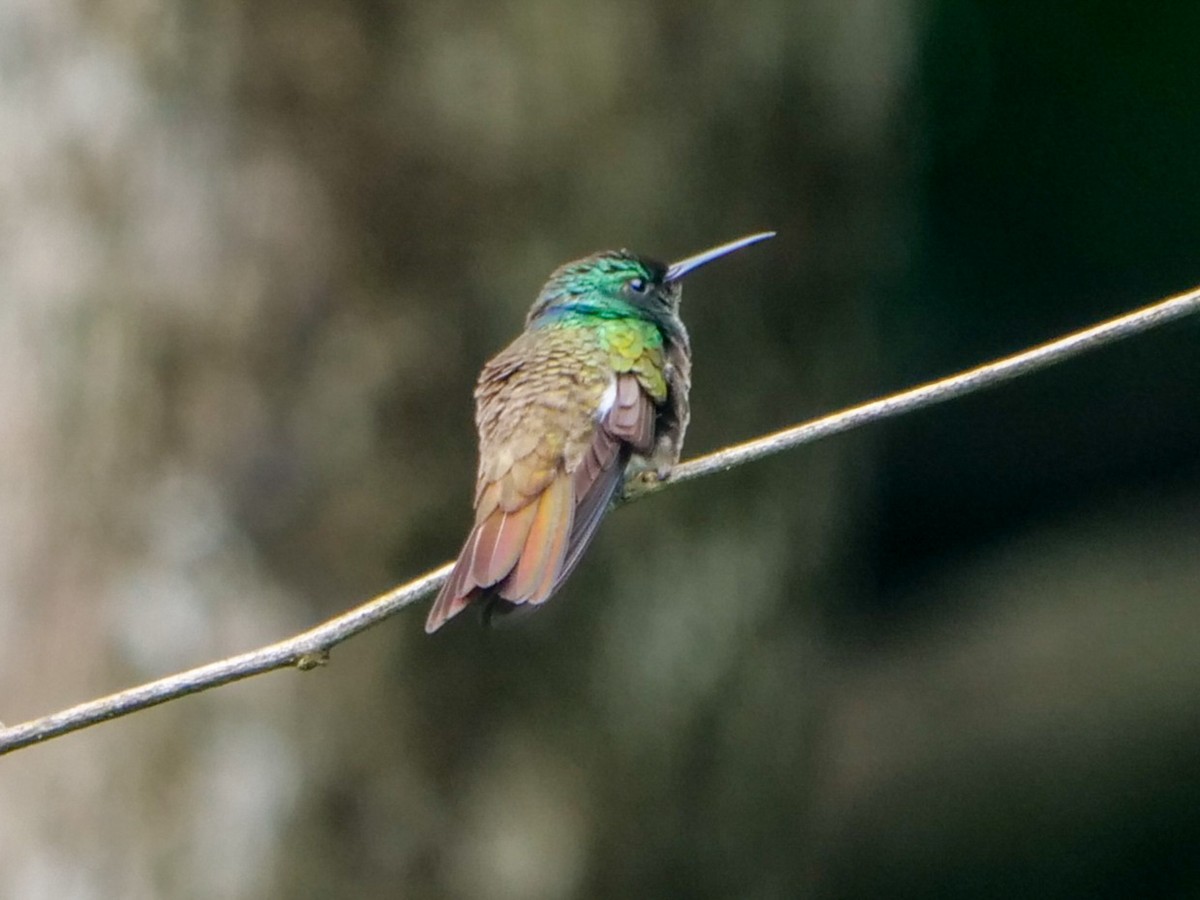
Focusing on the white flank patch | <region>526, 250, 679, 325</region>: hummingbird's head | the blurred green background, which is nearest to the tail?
the white flank patch

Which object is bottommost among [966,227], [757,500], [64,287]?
[757,500]

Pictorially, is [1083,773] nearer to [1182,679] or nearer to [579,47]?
[1182,679]

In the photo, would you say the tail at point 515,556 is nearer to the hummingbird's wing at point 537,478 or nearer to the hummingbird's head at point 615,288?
the hummingbird's wing at point 537,478

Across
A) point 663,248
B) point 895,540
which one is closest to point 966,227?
point 895,540

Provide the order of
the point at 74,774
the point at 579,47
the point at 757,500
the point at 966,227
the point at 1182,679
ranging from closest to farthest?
the point at 74,774 → the point at 579,47 → the point at 757,500 → the point at 1182,679 → the point at 966,227

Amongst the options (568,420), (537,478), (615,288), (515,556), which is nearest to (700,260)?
(615,288)

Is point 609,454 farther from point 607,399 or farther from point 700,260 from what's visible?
point 700,260

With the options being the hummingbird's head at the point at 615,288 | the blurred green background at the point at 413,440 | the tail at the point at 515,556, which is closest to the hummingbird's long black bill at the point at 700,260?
the hummingbird's head at the point at 615,288
